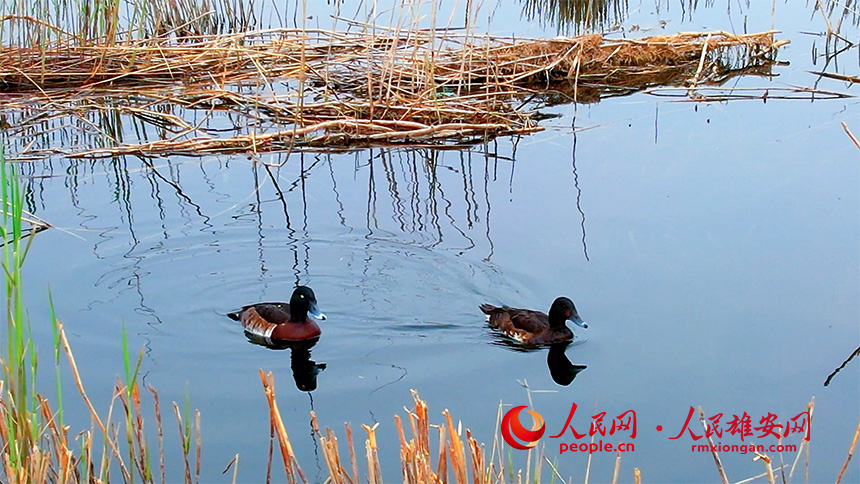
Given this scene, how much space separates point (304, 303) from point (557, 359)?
1.39 metres

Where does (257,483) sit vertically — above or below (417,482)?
below

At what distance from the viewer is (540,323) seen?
544 centimetres

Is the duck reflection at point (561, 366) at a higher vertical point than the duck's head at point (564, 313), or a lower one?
lower

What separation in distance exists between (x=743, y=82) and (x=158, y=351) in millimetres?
7005

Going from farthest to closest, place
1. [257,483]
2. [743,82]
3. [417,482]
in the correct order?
1. [743,82]
2. [257,483]
3. [417,482]

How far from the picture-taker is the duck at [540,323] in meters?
5.34

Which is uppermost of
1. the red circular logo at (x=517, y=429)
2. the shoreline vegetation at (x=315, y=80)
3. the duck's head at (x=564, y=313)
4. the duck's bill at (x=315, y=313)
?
the shoreline vegetation at (x=315, y=80)

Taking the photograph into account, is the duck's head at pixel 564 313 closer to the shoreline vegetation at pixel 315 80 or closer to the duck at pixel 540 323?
the duck at pixel 540 323

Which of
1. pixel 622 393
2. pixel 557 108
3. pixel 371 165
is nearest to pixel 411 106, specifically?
pixel 371 165

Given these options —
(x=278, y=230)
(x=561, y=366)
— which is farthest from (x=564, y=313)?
(x=278, y=230)

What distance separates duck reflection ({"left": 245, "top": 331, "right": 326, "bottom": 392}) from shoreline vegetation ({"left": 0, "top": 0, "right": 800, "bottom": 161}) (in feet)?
8.82

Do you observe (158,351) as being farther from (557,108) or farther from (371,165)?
(557,108)

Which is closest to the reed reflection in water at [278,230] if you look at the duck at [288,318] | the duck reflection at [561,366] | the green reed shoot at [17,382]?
the duck at [288,318]

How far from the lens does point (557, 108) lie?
9352 millimetres
